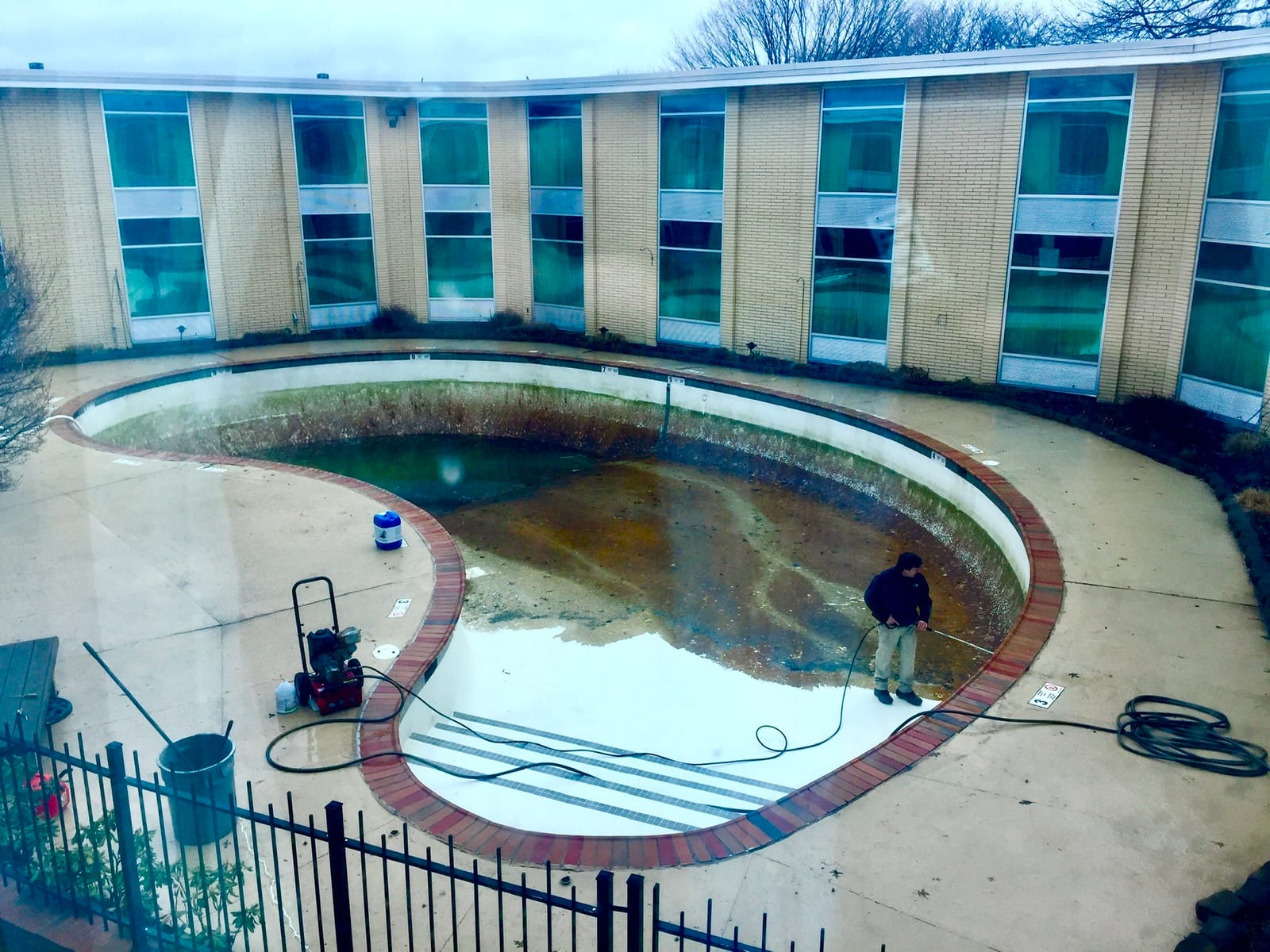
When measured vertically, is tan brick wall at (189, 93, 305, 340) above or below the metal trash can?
above

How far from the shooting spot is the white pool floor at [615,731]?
20.6 ft

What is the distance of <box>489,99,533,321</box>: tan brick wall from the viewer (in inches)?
773

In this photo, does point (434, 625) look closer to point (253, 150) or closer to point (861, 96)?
point (861, 96)

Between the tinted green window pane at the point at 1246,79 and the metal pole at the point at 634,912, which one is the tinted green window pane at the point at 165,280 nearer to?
the tinted green window pane at the point at 1246,79

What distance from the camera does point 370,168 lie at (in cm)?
1975

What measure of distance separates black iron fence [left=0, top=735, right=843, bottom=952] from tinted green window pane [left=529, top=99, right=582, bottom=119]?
16.0 metres

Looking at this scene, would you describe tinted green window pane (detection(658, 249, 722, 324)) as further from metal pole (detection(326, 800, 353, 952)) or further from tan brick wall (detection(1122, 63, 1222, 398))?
metal pole (detection(326, 800, 353, 952))

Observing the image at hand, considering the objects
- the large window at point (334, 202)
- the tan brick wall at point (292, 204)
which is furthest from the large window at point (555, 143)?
the tan brick wall at point (292, 204)

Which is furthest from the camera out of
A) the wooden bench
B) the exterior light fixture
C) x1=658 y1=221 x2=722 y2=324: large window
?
the exterior light fixture

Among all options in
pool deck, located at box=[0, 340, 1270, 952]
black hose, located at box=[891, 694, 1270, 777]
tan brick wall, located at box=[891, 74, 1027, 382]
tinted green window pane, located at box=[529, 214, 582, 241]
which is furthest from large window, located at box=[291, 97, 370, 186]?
black hose, located at box=[891, 694, 1270, 777]

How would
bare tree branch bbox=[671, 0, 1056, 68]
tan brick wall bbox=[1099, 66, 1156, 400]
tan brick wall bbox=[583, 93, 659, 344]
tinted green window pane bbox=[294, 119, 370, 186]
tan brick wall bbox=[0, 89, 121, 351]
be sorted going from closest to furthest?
tan brick wall bbox=[1099, 66, 1156, 400]
tan brick wall bbox=[0, 89, 121, 351]
tan brick wall bbox=[583, 93, 659, 344]
tinted green window pane bbox=[294, 119, 370, 186]
bare tree branch bbox=[671, 0, 1056, 68]

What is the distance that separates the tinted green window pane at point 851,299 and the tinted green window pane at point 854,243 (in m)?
0.13

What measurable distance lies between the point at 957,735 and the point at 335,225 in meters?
17.0

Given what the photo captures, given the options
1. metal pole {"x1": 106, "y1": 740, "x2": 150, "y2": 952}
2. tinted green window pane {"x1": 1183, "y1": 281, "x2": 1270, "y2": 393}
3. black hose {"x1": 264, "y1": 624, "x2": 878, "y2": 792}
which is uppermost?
tinted green window pane {"x1": 1183, "y1": 281, "x2": 1270, "y2": 393}
